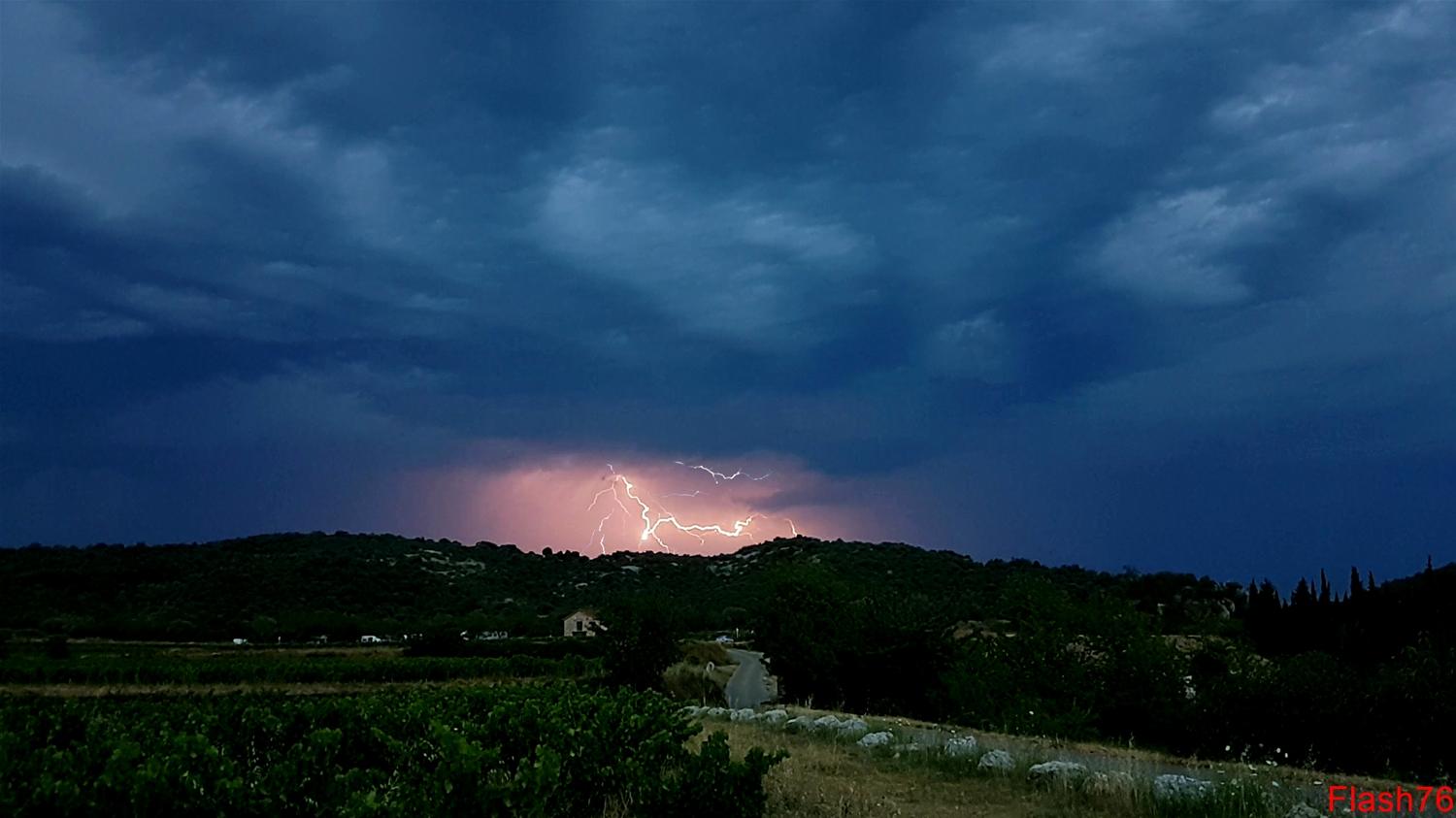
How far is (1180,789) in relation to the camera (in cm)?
1013

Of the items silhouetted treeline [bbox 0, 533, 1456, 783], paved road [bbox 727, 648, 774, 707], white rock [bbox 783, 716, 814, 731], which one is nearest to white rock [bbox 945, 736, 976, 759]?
white rock [bbox 783, 716, 814, 731]

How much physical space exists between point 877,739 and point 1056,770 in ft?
13.1

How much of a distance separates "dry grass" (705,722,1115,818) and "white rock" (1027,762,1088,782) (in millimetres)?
268

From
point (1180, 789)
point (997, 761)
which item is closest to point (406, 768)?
point (997, 761)

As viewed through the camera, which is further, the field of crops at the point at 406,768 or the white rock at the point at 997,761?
the white rock at the point at 997,761

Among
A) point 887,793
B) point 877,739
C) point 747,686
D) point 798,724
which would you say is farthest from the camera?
point 747,686

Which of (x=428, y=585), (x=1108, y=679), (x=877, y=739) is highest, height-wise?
(x=428, y=585)

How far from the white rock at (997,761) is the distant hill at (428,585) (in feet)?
99.2

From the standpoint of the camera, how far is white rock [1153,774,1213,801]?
9.90 metres

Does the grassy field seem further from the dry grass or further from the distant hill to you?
the distant hill

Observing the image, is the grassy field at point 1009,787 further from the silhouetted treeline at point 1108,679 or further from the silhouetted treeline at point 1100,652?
the silhouetted treeline at point 1108,679

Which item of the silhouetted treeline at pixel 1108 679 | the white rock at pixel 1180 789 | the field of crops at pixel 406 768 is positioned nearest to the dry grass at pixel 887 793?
the white rock at pixel 1180 789

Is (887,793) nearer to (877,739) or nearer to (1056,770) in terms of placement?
(1056,770)

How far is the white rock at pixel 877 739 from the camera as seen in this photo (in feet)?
49.4
